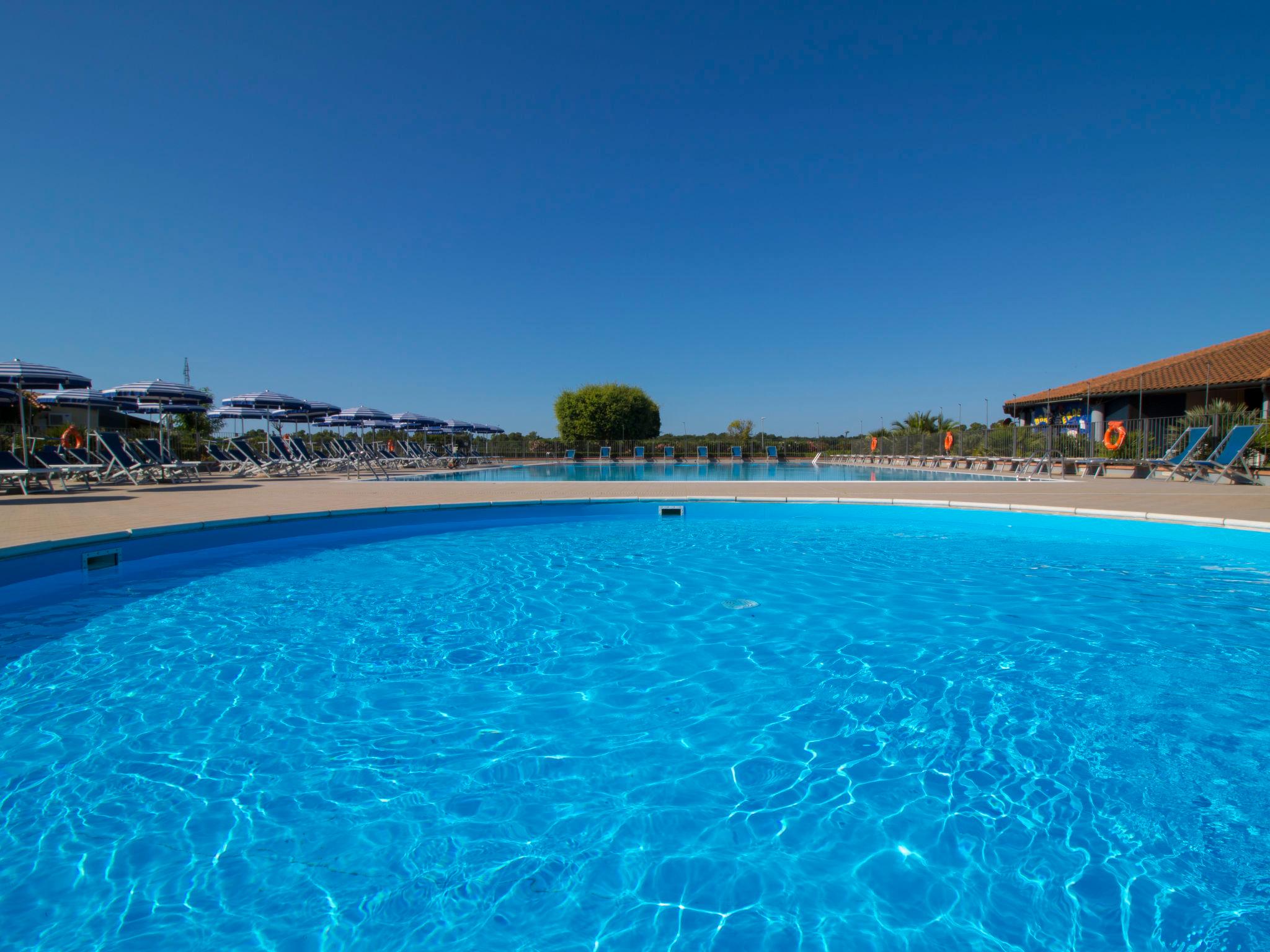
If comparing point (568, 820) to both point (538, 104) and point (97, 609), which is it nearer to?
point (97, 609)

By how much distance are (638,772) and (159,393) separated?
14241mm

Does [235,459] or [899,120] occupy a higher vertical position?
[899,120]

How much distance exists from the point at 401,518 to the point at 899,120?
50.0 feet

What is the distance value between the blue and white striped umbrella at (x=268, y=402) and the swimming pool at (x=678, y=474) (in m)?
3.07

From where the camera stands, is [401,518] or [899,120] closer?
[401,518]

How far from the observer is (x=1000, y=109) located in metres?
13.8

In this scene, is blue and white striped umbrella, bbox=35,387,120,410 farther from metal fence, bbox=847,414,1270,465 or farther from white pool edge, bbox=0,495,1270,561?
metal fence, bbox=847,414,1270,465

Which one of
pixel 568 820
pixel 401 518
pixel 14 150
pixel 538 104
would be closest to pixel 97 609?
pixel 401 518

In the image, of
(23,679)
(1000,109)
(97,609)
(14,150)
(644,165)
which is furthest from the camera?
(644,165)

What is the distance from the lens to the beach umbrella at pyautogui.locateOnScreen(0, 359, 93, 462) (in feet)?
31.7

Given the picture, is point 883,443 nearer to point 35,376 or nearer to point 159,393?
point 159,393

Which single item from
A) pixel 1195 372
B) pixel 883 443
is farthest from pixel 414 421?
pixel 1195 372

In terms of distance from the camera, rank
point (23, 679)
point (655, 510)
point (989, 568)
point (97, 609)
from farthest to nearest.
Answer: point (655, 510), point (989, 568), point (97, 609), point (23, 679)

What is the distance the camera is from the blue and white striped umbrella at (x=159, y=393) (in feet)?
39.8
